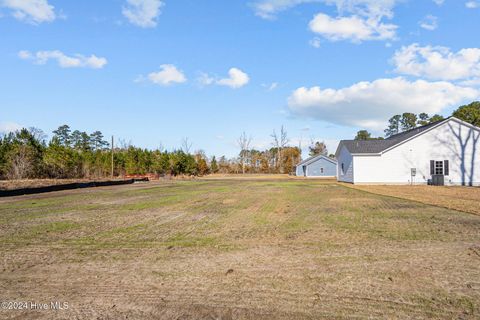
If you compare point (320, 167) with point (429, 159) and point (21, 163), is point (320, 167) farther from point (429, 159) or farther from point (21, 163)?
point (21, 163)

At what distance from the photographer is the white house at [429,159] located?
1051 inches

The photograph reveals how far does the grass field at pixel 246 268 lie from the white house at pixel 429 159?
20785 millimetres

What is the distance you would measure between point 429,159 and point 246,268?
27896 mm

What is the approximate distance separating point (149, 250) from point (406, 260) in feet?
15.0

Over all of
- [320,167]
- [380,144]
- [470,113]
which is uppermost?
[470,113]

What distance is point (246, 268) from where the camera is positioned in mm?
4891

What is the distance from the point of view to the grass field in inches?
137

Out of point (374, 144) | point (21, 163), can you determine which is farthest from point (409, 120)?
point (21, 163)

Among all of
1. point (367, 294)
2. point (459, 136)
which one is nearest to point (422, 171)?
point (459, 136)

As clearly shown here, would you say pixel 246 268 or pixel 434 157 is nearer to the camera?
pixel 246 268

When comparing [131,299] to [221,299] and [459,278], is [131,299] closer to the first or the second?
[221,299]

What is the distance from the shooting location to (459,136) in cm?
2677

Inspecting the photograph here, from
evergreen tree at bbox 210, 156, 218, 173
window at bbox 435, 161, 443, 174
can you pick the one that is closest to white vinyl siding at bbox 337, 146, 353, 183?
window at bbox 435, 161, 443, 174

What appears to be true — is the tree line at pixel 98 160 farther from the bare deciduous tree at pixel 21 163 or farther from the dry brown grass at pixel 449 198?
the dry brown grass at pixel 449 198
